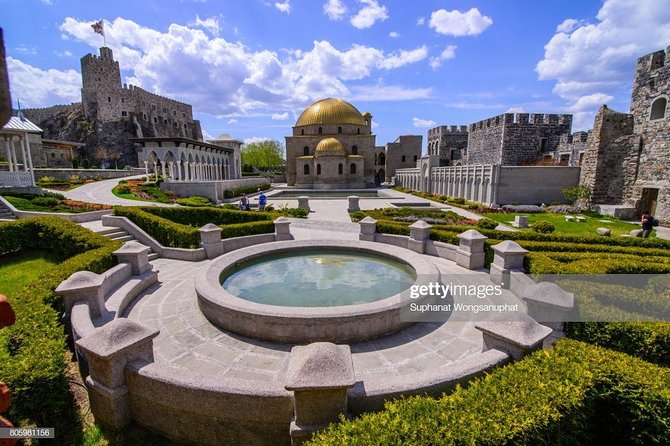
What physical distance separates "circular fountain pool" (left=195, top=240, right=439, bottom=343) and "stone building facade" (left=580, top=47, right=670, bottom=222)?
70.7ft

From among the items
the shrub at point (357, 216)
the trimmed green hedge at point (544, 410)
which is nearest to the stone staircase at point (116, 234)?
the shrub at point (357, 216)

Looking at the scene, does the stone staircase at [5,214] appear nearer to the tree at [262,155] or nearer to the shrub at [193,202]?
the shrub at [193,202]

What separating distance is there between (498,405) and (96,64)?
78.3m

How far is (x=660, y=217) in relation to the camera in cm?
Answer: 1962

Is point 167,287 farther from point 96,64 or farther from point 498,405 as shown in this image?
point 96,64

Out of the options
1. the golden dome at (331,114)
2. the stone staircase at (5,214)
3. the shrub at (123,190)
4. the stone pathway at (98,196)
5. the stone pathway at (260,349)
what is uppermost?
the golden dome at (331,114)

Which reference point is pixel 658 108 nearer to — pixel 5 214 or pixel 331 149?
pixel 331 149

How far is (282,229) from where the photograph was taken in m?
13.7

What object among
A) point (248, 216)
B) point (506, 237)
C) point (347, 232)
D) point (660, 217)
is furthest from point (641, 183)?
point (248, 216)

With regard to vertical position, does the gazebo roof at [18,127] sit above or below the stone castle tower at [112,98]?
below

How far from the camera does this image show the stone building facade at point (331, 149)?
4747 centimetres

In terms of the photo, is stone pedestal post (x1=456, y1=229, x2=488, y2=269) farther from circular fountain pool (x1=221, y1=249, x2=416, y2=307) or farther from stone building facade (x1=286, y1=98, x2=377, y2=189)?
stone building facade (x1=286, y1=98, x2=377, y2=189)

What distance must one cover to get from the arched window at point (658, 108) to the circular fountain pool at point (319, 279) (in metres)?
23.9

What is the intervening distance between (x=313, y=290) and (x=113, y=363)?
4768 mm
